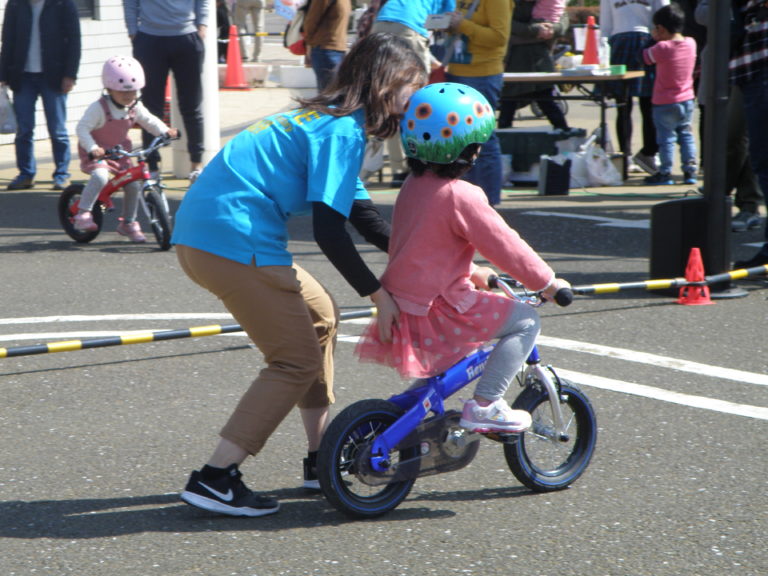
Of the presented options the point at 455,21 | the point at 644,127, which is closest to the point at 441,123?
the point at 455,21

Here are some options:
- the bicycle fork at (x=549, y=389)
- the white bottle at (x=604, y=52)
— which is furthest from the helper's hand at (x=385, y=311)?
the white bottle at (x=604, y=52)

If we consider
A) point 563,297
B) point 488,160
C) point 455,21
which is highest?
point 455,21

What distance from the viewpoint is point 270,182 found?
410cm

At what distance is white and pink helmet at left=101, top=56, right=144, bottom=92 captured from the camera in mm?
9086

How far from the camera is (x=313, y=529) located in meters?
4.20

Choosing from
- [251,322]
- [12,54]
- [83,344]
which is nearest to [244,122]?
[12,54]

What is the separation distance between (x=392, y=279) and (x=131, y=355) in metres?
2.69

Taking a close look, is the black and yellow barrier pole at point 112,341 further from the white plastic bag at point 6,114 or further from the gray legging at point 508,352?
the white plastic bag at point 6,114

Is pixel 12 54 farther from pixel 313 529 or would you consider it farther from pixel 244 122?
pixel 313 529

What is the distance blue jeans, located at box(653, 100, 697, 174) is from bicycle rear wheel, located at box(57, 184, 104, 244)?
18.2ft

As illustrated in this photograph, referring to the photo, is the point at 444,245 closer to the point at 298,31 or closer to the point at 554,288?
the point at 554,288

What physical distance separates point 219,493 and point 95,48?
13414 millimetres

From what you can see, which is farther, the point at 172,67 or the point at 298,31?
the point at 298,31

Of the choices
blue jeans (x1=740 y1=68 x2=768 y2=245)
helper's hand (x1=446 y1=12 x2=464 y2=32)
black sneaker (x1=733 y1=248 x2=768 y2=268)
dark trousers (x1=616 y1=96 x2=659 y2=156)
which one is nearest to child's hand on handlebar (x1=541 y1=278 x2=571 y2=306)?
blue jeans (x1=740 y1=68 x2=768 y2=245)
